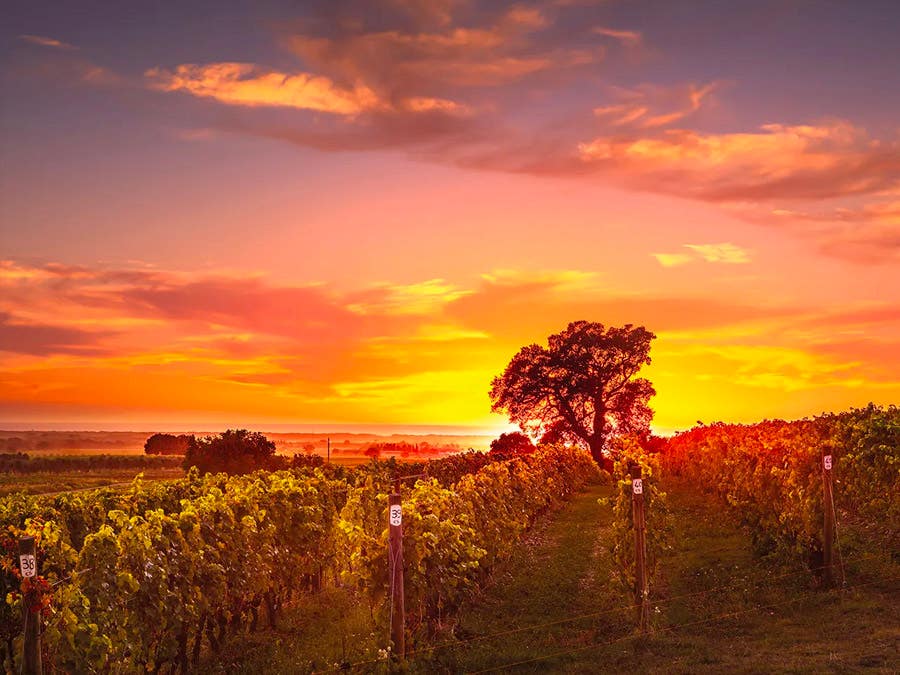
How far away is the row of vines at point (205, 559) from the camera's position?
10.3 metres

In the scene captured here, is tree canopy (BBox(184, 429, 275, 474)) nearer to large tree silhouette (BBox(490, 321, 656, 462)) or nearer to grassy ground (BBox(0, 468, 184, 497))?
grassy ground (BBox(0, 468, 184, 497))

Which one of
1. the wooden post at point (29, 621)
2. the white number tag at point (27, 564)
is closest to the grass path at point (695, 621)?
the wooden post at point (29, 621)

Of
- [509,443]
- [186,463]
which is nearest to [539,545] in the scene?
[186,463]

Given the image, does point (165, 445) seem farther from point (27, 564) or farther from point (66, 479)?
point (27, 564)

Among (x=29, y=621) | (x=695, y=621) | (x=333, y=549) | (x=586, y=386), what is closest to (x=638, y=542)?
(x=695, y=621)

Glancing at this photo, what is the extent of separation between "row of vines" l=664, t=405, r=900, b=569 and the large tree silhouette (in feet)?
105

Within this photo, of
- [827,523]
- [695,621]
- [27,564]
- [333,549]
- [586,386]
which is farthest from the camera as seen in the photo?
[586,386]

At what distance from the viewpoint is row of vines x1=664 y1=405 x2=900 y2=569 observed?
1650 cm

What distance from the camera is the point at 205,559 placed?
13.1 meters

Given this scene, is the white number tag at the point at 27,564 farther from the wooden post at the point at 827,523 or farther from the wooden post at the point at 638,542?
the wooden post at the point at 827,523

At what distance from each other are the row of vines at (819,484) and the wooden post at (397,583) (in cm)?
864

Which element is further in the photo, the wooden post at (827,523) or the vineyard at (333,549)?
the wooden post at (827,523)

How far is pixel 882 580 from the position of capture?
14742 mm

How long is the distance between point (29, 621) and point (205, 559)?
16.3 ft
